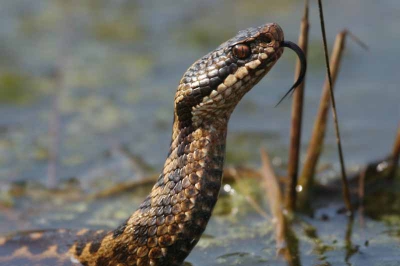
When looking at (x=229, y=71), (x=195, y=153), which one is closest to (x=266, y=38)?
(x=229, y=71)

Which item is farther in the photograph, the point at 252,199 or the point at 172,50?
the point at 172,50

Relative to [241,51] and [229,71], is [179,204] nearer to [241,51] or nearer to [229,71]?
[229,71]

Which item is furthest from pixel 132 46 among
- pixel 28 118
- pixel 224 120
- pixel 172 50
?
pixel 224 120

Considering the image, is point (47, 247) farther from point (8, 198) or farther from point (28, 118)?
point (28, 118)

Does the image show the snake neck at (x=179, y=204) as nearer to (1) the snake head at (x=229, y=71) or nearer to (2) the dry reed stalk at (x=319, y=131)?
(1) the snake head at (x=229, y=71)

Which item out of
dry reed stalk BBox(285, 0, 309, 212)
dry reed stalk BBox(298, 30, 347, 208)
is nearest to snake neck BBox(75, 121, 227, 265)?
dry reed stalk BBox(285, 0, 309, 212)

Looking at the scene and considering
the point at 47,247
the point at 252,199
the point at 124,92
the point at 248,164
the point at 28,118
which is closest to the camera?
the point at 47,247

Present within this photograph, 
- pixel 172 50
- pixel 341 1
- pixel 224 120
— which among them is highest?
pixel 341 1
